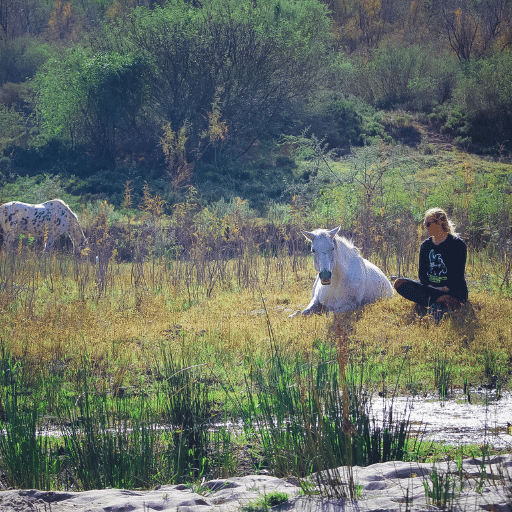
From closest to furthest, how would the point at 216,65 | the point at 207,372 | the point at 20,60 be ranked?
the point at 207,372 < the point at 216,65 < the point at 20,60

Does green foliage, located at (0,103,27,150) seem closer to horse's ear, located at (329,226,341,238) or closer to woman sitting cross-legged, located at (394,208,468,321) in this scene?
horse's ear, located at (329,226,341,238)

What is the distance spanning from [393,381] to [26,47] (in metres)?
35.7

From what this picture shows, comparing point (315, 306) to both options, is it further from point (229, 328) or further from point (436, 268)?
point (436, 268)

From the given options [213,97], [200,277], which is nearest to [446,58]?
[213,97]

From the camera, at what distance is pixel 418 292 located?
6516 mm

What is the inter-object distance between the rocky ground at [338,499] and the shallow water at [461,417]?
0.56 meters

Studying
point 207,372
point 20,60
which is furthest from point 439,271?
point 20,60

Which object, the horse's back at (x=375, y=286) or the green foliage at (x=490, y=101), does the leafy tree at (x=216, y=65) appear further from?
the horse's back at (x=375, y=286)

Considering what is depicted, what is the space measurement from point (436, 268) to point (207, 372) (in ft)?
9.28

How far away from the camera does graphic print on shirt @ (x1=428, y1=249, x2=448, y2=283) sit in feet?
20.7

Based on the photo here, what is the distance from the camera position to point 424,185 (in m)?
16.5

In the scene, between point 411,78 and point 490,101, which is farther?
point 411,78

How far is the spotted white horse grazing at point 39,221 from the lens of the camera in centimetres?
1340

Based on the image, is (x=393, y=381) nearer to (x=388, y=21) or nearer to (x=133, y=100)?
(x=133, y=100)
